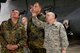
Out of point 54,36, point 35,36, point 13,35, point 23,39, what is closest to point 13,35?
point 13,35

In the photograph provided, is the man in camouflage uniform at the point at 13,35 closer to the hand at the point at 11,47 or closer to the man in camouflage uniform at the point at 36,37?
the hand at the point at 11,47

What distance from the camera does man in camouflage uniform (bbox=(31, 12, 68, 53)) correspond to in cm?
502

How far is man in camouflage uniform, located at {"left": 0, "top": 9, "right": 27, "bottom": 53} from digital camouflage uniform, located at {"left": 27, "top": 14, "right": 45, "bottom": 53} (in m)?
0.13

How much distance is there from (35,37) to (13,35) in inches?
15.5

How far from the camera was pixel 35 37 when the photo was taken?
5469 mm

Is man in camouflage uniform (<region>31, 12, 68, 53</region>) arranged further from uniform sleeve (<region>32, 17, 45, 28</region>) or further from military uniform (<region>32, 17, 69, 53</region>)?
uniform sleeve (<region>32, 17, 45, 28</region>)

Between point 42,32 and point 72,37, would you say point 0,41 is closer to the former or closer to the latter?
point 42,32

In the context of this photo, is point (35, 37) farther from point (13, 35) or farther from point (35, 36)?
point (13, 35)

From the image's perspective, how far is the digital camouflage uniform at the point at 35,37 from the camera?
543cm

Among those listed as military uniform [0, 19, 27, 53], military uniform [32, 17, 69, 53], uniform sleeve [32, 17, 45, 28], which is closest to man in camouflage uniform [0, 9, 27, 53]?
military uniform [0, 19, 27, 53]

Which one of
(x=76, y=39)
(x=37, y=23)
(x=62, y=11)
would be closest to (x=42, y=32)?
(x=37, y=23)

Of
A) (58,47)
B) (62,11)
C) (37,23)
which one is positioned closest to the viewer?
(58,47)

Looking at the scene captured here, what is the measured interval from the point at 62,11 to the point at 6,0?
237 centimetres

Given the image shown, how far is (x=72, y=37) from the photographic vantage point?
14203 millimetres
